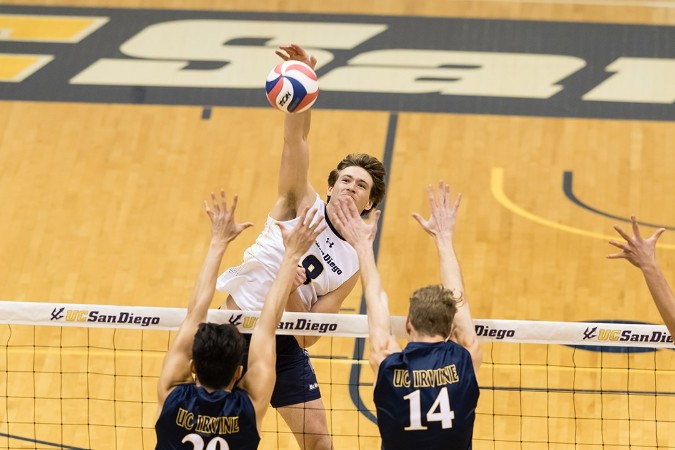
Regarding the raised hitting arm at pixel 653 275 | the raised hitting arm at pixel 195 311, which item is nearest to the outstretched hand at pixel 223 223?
the raised hitting arm at pixel 195 311

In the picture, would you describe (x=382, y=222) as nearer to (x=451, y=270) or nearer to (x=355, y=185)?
(x=355, y=185)

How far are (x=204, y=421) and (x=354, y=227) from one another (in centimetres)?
173

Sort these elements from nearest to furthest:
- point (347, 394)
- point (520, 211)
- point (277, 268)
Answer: point (277, 268) → point (347, 394) → point (520, 211)

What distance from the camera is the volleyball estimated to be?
31.3 feet

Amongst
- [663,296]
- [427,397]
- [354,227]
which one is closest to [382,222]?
[354,227]

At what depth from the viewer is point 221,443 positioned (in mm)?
7336

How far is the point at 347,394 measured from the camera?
14.0 m

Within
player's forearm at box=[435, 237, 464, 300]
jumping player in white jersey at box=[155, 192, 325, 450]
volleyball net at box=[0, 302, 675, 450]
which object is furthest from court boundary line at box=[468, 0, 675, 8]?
jumping player in white jersey at box=[155, 192, 325, 450]

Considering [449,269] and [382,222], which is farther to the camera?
[382,222]

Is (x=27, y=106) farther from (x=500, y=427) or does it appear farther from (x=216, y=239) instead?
(x=216, y=239)

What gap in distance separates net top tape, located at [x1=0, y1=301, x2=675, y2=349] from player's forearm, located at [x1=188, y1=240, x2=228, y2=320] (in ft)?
3.13

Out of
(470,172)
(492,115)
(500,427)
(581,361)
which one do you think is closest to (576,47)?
(492,115)

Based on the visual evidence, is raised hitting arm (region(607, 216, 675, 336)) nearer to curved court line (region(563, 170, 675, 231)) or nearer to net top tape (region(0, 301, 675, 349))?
net top tape (region(0, 301, 675, 349))

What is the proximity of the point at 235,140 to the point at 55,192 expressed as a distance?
2.73 meters
